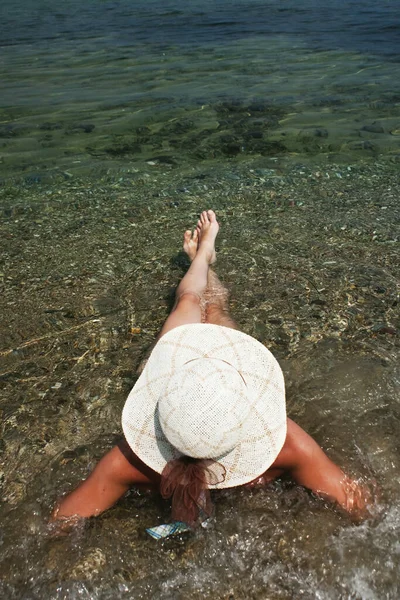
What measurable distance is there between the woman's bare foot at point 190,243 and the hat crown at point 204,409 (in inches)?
130

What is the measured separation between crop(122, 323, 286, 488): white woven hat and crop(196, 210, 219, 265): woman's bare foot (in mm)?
2740

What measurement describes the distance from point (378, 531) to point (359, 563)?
219 mm

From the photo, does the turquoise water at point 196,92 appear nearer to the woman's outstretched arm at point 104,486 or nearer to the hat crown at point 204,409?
the woman's outstretched arm at point 104,486

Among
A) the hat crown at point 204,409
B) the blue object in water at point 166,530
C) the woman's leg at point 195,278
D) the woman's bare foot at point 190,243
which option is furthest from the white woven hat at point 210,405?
the woman's bare foot at point 190,243

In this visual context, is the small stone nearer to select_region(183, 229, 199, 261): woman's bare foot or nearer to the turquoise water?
the turquoise water

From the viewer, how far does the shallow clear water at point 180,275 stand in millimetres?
3016

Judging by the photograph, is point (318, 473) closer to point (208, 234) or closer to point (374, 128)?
point (208, 234)

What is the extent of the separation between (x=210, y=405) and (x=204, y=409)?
3 centimetres

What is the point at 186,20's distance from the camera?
19578mm

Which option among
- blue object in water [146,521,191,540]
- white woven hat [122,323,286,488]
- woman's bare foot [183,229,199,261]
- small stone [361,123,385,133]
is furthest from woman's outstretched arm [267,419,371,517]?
small stone [361,123,385,133]

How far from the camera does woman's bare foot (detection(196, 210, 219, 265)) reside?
550cm

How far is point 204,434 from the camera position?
2.26 meters

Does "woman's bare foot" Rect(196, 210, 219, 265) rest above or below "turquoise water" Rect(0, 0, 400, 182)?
below

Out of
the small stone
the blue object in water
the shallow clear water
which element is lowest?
the blue object in water
